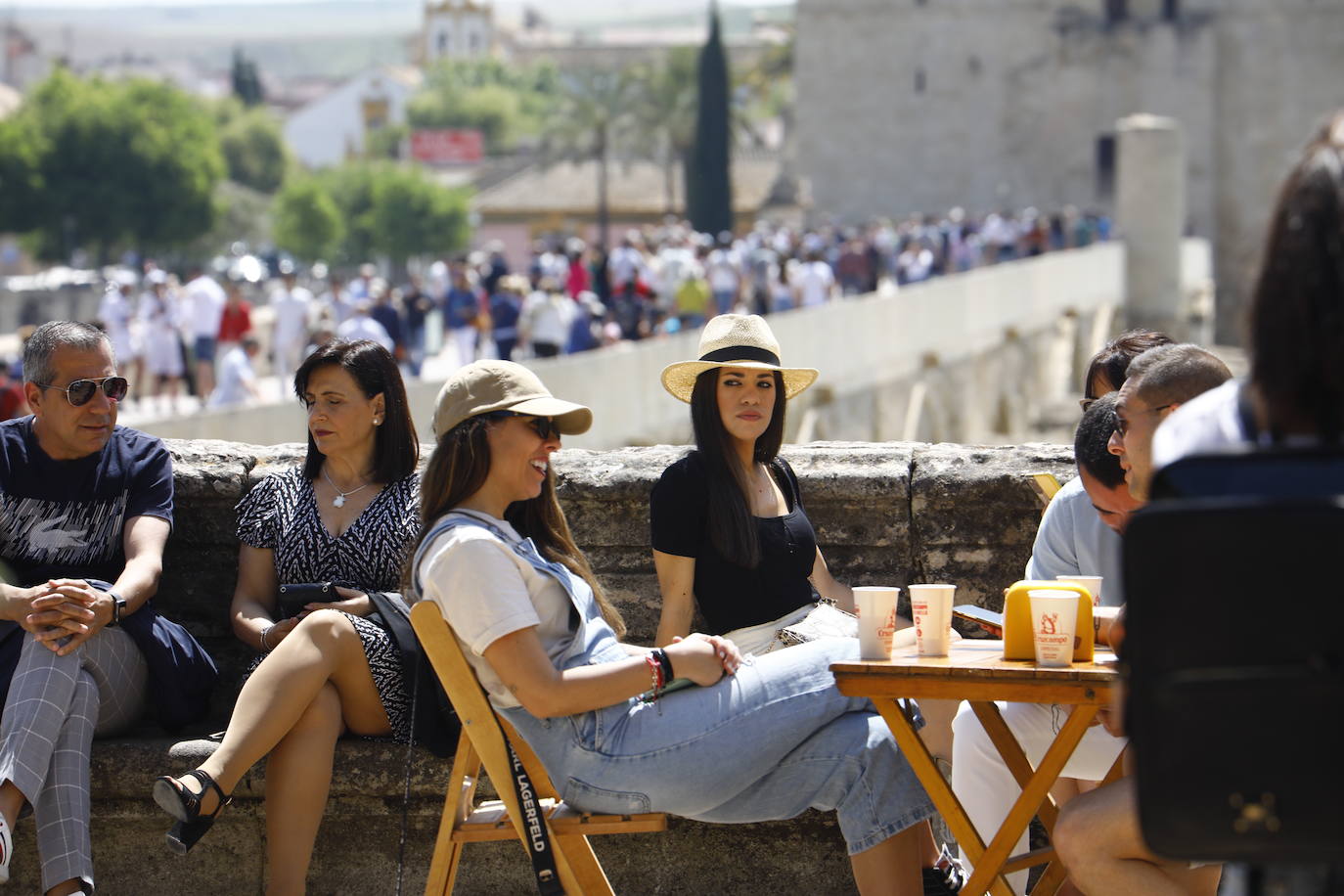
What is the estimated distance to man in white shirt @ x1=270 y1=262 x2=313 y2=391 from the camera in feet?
65.4

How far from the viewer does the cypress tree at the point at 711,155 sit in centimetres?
4903

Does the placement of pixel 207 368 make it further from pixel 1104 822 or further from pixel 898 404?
pixel 1104 822

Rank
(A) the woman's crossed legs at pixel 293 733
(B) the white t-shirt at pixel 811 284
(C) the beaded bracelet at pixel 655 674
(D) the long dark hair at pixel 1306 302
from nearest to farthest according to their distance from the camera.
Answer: (D) the long dark hair at pixel 1306 302
(C) the beaded bracelet at pixel 655 674
(A) the woman's crossed legs at pixel 293 733
(B) the white t-shirt at pixel 811 284

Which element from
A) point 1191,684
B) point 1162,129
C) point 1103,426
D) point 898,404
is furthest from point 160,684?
point 1162,129

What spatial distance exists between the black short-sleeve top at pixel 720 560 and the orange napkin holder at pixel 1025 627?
3.15 feet

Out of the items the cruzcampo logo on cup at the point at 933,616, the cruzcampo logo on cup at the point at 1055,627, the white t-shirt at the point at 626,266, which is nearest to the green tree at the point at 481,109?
the white t-shirt at the point at 626,266

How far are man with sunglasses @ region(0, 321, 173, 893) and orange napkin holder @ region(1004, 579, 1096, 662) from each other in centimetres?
206

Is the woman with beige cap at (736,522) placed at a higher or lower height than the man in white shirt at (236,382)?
higher

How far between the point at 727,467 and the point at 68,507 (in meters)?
1.63

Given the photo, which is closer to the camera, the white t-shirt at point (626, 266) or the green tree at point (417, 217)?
the white t-shirt at point (626, 266)

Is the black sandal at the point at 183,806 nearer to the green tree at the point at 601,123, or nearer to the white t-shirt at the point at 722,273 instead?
the white t-shirt at the point at 722,273

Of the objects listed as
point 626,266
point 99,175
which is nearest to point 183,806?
point 626,266

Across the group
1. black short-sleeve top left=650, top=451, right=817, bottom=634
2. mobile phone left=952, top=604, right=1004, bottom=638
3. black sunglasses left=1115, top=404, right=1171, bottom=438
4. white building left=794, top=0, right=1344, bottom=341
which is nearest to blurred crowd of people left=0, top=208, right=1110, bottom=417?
black short-sleeve top left=650, top=451, right=817, bottom=634

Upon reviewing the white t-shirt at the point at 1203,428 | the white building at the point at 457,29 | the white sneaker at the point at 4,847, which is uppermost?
the white building at the point at 457,29
